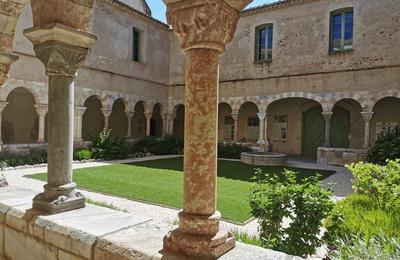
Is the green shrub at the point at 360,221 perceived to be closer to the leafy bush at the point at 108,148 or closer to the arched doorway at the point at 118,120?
the leafy bush at the point at 108,148

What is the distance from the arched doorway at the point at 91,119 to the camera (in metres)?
17.6

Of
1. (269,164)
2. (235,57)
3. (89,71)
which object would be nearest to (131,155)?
(89,71)

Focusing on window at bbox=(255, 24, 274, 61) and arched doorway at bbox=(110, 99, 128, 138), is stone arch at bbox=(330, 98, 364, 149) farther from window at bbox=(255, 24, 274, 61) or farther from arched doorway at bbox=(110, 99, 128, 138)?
arched doorway at bbox=(110, 99, 128, 138)

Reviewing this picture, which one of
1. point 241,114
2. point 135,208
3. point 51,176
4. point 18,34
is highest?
point 18,34

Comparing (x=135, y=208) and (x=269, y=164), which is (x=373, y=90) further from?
(x=135, y=208)

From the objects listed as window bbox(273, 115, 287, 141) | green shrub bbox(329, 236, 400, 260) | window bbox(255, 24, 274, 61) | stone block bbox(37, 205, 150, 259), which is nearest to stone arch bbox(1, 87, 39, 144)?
window bbox(255, 24, 274, 61)

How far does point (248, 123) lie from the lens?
18.4 m

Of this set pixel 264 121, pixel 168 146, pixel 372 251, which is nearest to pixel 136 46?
pixel 168 146

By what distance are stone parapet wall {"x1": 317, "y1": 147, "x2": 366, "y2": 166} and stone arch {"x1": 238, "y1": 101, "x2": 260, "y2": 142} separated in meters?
4.92

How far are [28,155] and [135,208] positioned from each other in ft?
25.8

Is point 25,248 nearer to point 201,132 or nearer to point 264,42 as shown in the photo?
point 201,132

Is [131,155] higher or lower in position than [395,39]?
lower

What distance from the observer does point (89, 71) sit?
1466 cm

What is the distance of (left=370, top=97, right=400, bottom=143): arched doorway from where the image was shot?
45.7 feet
